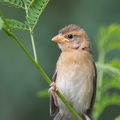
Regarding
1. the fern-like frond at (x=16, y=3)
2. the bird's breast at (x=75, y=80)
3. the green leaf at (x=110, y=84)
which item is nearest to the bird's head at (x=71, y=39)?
the bird's breast at (x=75, y=80)

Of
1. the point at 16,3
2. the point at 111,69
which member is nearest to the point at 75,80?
the point at 111,69

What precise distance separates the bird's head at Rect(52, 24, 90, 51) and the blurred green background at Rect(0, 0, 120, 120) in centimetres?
202

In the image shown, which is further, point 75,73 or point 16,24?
point 75,73

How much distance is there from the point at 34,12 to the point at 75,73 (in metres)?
1.79

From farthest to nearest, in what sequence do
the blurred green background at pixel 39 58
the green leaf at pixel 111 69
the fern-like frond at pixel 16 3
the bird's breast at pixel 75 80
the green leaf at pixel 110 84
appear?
the blurred green background at pixel 39 58, the bird's breast at pixel 75 80, the green leaf at pixel 110 84, the green leaf at pixel 111 69, the fern-like frond at pixel 16 3

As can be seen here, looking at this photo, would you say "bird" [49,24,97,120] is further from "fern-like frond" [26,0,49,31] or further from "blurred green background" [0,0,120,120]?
"blurred green background" [0,0,120,120]

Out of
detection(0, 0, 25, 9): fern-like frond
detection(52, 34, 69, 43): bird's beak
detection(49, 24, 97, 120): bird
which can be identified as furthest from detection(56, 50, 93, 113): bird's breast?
detection(0, 0, 25, 9): fern-like frond

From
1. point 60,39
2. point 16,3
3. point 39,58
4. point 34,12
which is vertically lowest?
point 39,58

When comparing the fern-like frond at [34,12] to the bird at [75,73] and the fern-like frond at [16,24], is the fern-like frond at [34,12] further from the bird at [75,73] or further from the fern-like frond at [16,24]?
the bird at [75,73]

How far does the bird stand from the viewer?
500cm

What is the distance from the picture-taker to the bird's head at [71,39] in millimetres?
5254

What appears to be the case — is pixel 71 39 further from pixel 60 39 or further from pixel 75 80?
pixel 75 80

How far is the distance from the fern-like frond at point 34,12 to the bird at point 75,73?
1.68 m

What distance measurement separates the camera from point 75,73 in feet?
16.3
